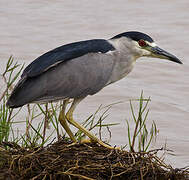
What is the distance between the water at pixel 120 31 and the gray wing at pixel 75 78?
1978 millimetres

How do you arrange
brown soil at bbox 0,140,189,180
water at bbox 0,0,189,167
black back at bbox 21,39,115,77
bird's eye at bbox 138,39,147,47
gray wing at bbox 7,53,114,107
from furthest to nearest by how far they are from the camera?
water at bbox 0,0,189,167 → bird's eye at bbox 138,39,147,47 → gray wing at bbox 7,53,114,107 → black back at bbox 21,39,115,77 → brown soil at bbox 0,140,189,180

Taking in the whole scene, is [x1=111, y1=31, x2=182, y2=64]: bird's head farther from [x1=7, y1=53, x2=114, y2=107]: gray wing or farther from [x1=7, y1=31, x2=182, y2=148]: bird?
[x1=7, y1=53, x2=114, y2=107]: gray wing

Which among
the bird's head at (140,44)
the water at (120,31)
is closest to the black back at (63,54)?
the bird's head at (140,44)

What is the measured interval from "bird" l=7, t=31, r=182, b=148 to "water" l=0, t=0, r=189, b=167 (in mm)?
1907

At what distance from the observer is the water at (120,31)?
8977 mm

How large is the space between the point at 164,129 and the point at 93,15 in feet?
14.5

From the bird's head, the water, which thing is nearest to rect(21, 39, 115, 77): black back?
the bird's head

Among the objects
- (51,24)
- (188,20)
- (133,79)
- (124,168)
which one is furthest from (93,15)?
(124,168)

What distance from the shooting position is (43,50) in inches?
433

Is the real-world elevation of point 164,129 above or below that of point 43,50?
below

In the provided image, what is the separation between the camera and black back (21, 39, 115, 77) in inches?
234

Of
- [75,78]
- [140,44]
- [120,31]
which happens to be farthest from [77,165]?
[120,31]

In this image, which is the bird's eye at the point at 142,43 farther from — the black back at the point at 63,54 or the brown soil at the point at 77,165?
the brown soil at the point at 77,165

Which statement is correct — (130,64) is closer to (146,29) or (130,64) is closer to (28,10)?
(146,29)
